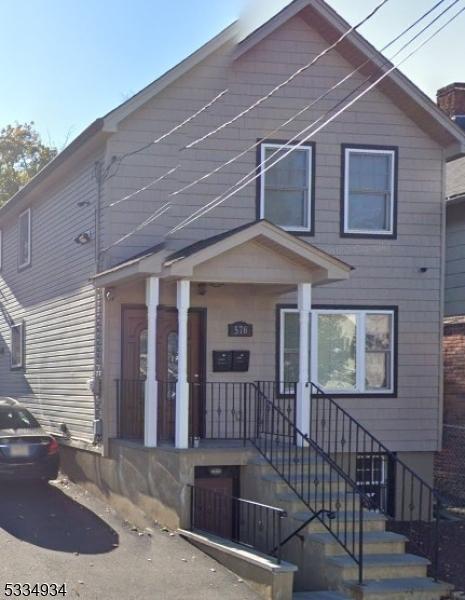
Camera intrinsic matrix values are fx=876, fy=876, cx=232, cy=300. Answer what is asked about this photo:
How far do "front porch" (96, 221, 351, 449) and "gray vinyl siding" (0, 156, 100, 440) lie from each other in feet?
2.52

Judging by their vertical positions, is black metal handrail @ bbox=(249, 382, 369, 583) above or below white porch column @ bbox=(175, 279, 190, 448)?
below

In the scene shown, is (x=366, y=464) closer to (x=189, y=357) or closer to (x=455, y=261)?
(x=189, y=357)

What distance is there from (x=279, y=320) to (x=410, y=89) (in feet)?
13.8

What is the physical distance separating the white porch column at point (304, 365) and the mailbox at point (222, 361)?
159cm

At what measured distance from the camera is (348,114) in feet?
46.7

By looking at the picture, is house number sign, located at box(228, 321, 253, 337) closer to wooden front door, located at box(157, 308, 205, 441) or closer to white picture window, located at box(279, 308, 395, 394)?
wooden front door, located at box(157, 308, 205, 441)

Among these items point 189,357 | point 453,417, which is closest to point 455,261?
point 453,417

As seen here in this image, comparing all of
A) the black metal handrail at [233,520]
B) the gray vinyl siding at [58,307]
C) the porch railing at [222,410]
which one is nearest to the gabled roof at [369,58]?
the gray vinyl siding at [58,307]

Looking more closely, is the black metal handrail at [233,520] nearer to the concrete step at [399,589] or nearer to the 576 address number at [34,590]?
the concrete step at [399,589]

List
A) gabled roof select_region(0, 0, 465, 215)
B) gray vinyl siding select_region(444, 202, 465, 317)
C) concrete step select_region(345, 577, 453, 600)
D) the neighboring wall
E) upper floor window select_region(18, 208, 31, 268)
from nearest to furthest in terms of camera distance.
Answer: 1. concrete step select_region(345, 577, 453, 600)
2. gabled roof select_region(0, 0, 465, 215)
3. the neighboring wall
4. gray vinyl siding select_region(444, 202, 465, 317)
5. upper floor window select_region(18, 208, 31, 268)

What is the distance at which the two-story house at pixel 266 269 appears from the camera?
42.0 ft

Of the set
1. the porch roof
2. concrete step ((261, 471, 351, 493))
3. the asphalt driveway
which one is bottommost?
the asphalt driveway

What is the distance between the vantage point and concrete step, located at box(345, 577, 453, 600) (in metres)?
9.08

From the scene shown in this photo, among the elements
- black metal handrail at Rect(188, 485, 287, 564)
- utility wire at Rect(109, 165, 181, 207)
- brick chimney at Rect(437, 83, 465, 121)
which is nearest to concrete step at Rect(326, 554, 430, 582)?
black metal handrail at Rect(188, 485, 287, 564)
